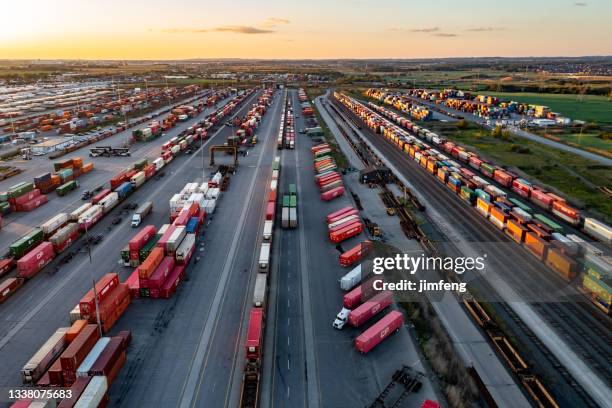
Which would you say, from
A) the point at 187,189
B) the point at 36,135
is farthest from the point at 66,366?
the point at 36,135

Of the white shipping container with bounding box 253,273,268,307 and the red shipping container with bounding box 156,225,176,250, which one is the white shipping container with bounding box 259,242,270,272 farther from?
the red shipping container with bounding box 156,225,176,250

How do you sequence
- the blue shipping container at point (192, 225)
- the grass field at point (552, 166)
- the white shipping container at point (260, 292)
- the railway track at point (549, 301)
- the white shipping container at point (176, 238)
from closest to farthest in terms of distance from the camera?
1. the railway track at point (549, 301)
2. the white shipping container at point (260, 292)
3. the white shipping container at point (176, 238)
4. the blue shipping container at point (192, 225)
5. the grass field at point (552, 166)

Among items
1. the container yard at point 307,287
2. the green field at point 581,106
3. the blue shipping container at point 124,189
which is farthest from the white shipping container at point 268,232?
the green field at point 581,106

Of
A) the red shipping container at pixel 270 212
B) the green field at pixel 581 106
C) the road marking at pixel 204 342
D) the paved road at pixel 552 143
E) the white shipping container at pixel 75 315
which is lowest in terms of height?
the road marking at pixel 204 342

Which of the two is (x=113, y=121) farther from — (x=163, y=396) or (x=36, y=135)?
(x=163, y=396)

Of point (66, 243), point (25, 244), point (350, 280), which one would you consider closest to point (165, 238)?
point (66, 243)

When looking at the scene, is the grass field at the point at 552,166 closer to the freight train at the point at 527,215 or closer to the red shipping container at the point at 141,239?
the freight train at the point at 527,215
